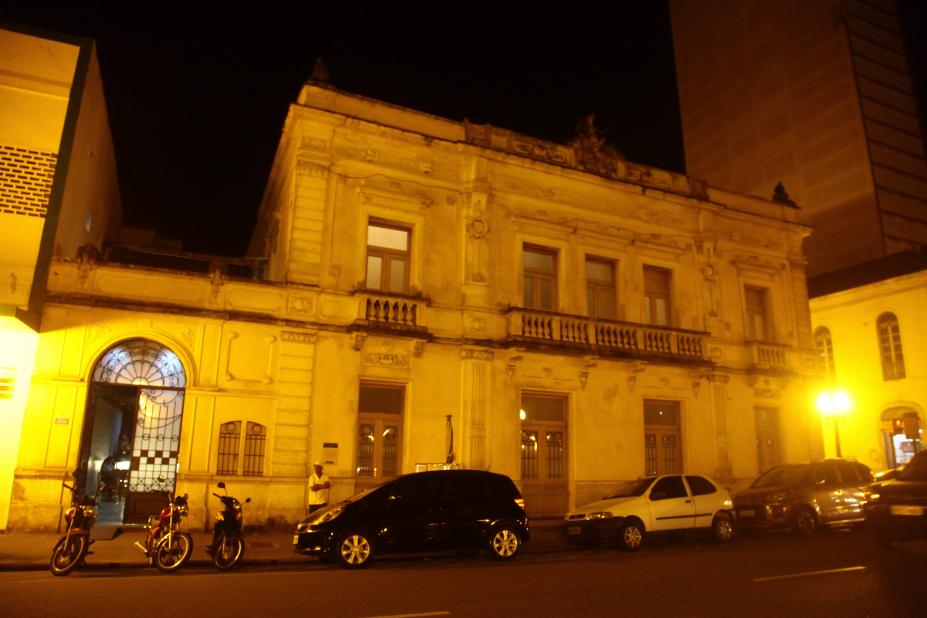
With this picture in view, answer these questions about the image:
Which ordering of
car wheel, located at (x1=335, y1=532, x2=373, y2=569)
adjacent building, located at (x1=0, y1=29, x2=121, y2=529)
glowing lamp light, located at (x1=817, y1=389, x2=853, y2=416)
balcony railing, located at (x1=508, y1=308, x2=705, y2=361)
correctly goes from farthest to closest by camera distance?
glowing lamp light, located at (x1=817, y1=389, x2=853, y2=416) < balcony railing, located at (x1=508, y1=308, x2=705, y2=361) < adjacent building, located at (x1=0, y1=29, x2=121, y2=529) < car wheel, located at (x1=335, y1=532, x2=373, y2=569)

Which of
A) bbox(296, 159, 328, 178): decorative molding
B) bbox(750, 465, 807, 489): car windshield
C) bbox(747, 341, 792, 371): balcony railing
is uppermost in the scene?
bbox(296, 159, 328, 178): decorative molding

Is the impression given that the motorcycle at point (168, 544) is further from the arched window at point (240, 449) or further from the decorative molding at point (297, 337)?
the decorative molding at point (297, 337)

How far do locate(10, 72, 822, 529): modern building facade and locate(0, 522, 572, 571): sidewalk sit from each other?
0.82m

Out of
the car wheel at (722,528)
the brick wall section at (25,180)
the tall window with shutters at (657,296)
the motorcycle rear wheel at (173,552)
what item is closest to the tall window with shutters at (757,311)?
the tall window with shutters at (657,296)

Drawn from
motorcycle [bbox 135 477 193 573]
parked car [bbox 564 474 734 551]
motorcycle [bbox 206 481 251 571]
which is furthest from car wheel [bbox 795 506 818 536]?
motorcycle [bbox 135 477 193 573]

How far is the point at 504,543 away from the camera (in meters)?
11.9

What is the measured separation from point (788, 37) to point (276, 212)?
45784 mm

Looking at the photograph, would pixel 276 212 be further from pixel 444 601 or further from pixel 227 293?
pixel 444 601

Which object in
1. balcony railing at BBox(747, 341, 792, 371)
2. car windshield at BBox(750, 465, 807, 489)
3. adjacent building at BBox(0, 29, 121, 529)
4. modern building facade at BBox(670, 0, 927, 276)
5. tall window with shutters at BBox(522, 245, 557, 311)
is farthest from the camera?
modern building facade at BBox(670, 0, 927, 276)

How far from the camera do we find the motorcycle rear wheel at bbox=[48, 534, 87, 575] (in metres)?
9.63

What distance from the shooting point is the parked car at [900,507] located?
1077 cm

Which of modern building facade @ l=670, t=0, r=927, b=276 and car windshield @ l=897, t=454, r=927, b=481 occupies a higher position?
modern building facade @ l=670, t=0, r=927, b=276

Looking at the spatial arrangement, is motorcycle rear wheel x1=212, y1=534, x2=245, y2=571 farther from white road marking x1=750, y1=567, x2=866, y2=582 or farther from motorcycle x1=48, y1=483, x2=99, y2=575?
white road marking x1=750, y1=567, x2=866, y2=582

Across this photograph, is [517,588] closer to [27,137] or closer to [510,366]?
[510,366]
